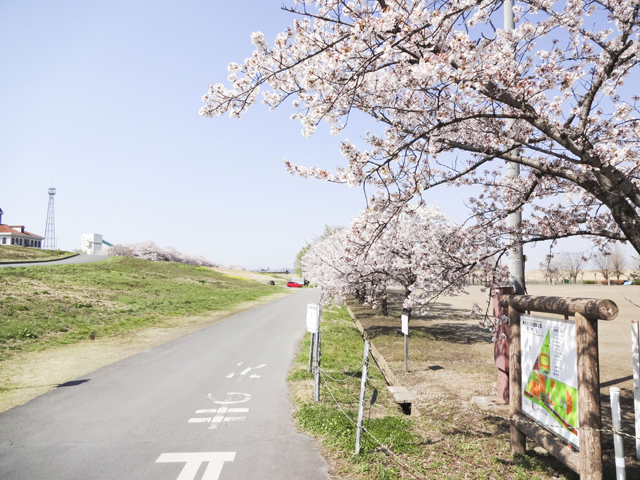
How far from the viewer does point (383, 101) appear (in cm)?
666

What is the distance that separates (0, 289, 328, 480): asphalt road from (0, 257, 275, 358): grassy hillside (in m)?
6.04

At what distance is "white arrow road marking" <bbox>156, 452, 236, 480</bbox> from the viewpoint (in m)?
5.32

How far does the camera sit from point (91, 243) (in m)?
106

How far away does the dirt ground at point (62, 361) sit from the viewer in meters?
9.41

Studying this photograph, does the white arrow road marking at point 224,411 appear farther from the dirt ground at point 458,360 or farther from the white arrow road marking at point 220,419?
the dirt ground at point 458,360

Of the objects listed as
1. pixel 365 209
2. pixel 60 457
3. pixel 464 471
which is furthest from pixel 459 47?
pixel 60 457

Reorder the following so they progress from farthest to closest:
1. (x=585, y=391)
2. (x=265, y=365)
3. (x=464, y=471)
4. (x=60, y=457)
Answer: (x=265, y=365) → (x=60, y=457) → (x=464, y=471) → (x=585, y=391)

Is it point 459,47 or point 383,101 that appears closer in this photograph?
point 459,47

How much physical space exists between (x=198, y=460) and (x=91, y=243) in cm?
11696

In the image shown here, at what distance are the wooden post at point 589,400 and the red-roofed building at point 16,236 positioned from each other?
8934 centimetres

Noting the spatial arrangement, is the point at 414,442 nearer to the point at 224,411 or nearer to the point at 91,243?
the point at 224,411

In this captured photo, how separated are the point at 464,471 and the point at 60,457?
5958 millimetres

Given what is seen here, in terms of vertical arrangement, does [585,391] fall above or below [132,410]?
above

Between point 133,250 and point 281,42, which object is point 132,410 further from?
point 133,250
